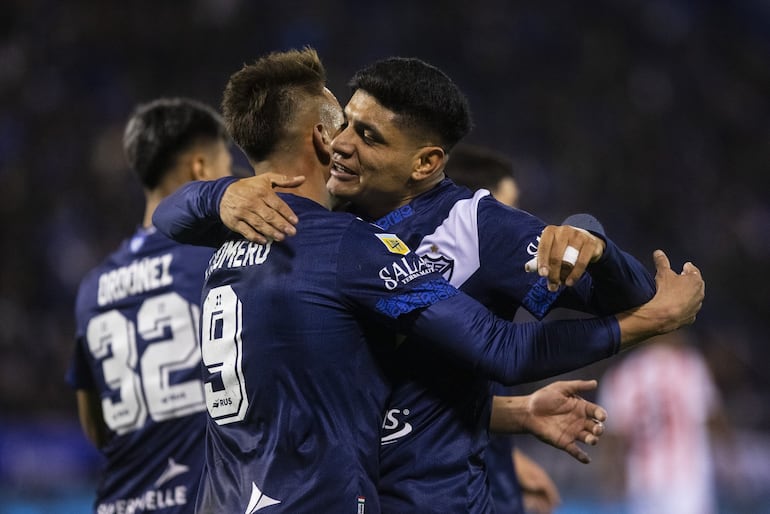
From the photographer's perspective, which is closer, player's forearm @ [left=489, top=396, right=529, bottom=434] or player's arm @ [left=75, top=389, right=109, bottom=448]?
player's forearm @ [left=489, top=396, right=529, bottom=434]

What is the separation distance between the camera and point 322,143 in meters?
3.41

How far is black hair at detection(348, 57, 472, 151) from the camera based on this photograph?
3.35 meters

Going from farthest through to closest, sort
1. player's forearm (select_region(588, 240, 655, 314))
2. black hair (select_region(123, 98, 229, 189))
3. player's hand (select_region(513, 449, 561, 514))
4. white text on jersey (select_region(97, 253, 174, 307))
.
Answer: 1. player's hand (select_region(513, 449, 561, 514))
2. black hair (select_region(123, 98, 229, 189))
3. white text on jersey (select_region(97, 253, 174, 307))
4. player's forearm (select_region(588, 240, 655, 314))

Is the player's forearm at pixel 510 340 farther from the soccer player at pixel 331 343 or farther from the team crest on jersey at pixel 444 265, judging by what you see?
the team crest on jersey at pixel 444 265

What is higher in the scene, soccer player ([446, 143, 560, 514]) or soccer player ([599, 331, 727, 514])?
soccer player ([446, 143, 560, 514])

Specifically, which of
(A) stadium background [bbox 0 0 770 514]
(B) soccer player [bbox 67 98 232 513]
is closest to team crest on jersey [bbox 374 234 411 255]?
(B) soccer player [bbox 67 98 232 513]

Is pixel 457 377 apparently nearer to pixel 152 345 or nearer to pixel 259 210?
pixel 259 210

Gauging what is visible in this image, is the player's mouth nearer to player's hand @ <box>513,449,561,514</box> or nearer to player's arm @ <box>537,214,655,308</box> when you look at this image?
player's arm @ <box>537,214,655,308</box>

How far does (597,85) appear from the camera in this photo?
674 inches

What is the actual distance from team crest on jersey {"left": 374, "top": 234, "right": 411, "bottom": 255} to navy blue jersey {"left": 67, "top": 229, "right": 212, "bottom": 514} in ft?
4.92

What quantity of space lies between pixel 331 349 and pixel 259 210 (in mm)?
451

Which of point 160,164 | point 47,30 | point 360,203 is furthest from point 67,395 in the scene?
point 360,203

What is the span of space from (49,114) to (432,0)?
22.2ft

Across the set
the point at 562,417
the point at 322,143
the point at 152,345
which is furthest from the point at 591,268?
the point at 152,345
